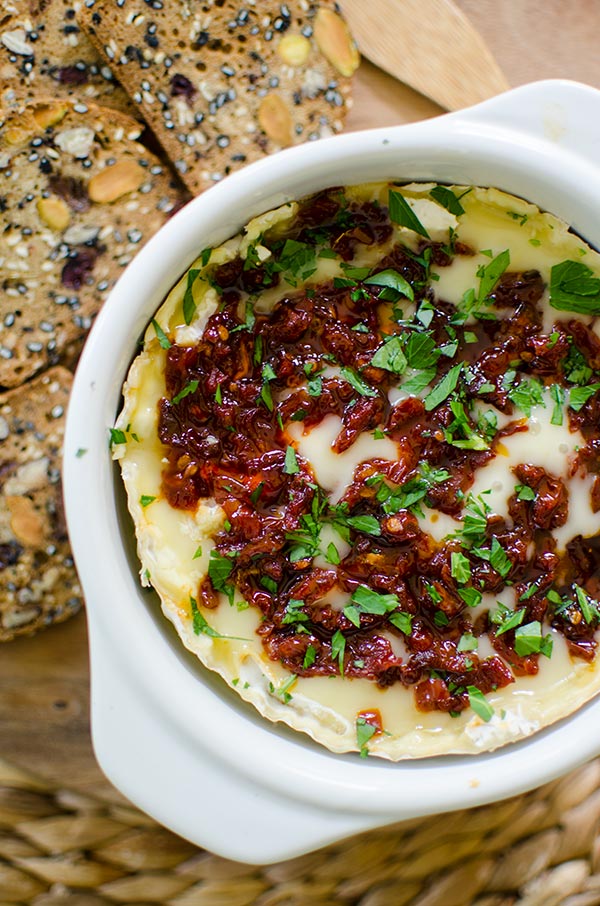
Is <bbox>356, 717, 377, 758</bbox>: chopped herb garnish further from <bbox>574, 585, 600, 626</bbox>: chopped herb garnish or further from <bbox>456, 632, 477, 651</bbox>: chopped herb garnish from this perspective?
<bbox>574, 585, 600, 626</bbox>: chopped herb garnish

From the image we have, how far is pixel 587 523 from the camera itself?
1.84 m

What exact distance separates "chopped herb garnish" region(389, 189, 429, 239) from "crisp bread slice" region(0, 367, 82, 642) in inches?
36.3

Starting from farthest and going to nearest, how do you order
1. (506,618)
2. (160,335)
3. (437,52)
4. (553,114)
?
(437,52) → (506,618) → (160,335) → (553,114)

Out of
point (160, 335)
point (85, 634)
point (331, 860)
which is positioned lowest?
point (331, 860)

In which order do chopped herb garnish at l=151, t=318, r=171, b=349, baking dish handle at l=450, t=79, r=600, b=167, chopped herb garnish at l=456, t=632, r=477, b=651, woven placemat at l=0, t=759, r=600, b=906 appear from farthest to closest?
woven placemat at l=0, t=759, r=600, b=906, chopped herb garnish at l=456, t=632, r=477, b=651, chopped herb garnish at l=151, t=318, r=171, b=349, baking dish handle at l=450, t=79, r=600, b=167

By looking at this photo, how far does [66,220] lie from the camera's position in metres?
2.26

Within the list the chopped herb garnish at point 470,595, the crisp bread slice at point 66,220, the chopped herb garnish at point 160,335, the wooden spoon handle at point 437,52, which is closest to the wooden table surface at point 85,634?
the wooden spoon handle at point 437,52

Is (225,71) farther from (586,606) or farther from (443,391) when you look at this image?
(586,606)

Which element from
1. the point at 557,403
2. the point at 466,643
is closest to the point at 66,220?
the point at 557,403

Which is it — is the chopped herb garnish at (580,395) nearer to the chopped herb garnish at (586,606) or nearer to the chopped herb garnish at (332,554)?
the chopped herb garnish at (586,606)

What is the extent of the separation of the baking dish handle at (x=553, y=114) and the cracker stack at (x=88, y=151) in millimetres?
691

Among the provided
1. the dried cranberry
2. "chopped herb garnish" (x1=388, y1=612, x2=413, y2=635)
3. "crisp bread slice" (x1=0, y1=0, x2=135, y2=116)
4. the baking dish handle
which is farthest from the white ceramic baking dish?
"crisp bread slice" (x1=0, y1=0, x2=135, y2=116)

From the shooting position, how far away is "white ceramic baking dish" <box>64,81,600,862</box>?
63.8 inches

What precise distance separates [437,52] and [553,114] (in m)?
0.66
